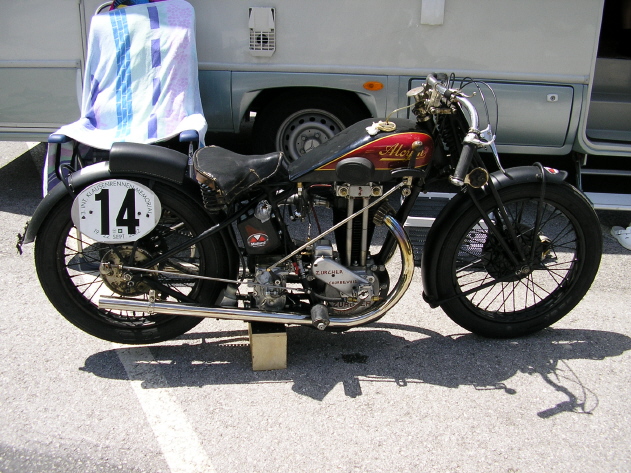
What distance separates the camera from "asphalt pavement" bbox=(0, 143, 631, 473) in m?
2.64

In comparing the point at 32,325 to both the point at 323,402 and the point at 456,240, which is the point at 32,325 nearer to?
the point at 323,402

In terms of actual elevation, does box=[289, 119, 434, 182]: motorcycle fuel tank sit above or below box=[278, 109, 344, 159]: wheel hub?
above

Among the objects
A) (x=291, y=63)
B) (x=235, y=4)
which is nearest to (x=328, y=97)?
(x=291, y=63)

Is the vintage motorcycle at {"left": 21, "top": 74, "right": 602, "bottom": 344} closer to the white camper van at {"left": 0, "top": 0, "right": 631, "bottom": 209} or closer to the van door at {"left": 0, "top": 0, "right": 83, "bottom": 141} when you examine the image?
the white camper van at {"left": 0, "top": 0, "right": 631, "bottom": 209}

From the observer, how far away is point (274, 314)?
312 centimetres

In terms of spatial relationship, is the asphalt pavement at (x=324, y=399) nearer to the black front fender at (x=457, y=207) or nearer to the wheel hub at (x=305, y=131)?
the black front fender at (x=457, y=207)

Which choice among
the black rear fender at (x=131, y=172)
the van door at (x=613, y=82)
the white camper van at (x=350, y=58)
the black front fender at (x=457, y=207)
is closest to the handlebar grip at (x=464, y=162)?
the black front fender at (x=457, y=207)

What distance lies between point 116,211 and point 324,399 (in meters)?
1.34

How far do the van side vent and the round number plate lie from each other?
2.35 metres

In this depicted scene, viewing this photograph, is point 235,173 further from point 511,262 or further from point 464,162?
point 511,262

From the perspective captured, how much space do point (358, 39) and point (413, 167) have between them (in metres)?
2.29

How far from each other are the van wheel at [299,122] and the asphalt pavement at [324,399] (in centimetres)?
200

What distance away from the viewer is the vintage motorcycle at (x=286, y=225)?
2971 millimetres

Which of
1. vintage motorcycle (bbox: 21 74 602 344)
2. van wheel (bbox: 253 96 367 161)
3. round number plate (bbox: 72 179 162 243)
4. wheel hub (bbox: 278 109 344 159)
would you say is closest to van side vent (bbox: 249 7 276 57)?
van wheel (bbox: 253 96 367 161)
